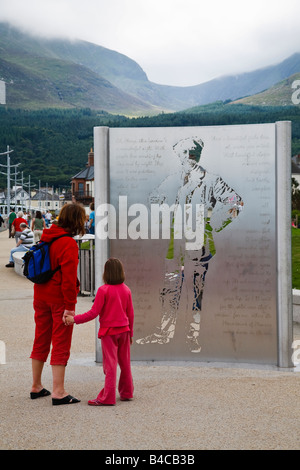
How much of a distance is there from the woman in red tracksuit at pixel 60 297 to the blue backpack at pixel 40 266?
4 centimetres

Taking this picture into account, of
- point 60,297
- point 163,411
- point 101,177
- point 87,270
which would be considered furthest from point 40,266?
point 87,270

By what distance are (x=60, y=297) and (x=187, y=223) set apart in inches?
71.3

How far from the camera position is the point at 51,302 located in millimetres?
5523

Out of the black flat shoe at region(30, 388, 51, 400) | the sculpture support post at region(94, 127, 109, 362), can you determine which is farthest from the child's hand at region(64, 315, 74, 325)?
the sculpture support post at region(94, 127, 109, 362)

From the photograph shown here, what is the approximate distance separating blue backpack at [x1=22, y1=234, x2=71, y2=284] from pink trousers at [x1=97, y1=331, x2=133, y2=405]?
71 centimetres

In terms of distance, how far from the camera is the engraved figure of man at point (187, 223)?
6.77 m

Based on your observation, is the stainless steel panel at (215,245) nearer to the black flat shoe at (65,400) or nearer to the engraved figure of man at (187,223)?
the engraved figure of man at (187,223)

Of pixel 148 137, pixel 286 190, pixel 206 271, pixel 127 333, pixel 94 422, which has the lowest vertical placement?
pixel 94 422

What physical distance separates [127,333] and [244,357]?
1.70 meters

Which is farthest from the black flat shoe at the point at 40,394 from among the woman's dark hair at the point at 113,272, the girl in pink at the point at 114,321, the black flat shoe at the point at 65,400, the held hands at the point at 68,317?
the woman's dark hair at the point at 113,272

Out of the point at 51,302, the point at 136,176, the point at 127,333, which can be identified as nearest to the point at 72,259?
the point at 51,302

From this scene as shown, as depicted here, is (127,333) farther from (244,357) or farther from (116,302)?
(244,357)

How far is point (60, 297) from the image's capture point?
18.1ft

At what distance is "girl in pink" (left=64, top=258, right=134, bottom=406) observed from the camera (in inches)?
218
